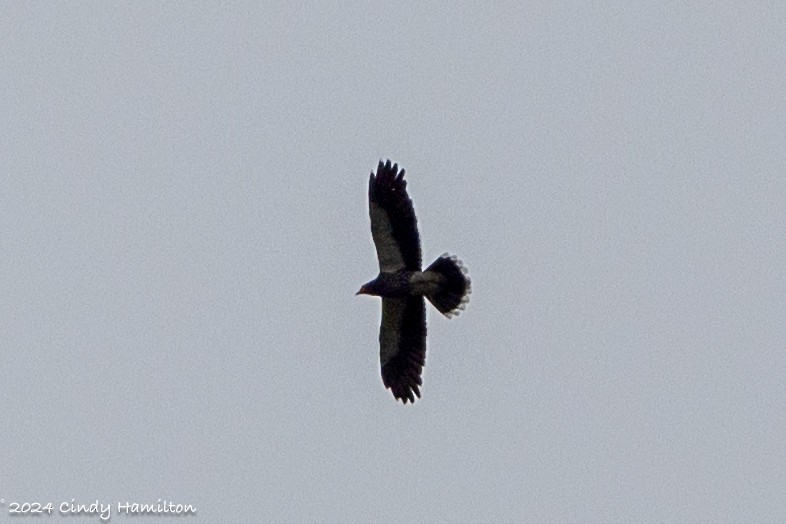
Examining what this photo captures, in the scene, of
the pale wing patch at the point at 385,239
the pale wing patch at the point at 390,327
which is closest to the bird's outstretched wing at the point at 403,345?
the pale wing patch at the point at 390,327

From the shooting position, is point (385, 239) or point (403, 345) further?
point (403, 345)

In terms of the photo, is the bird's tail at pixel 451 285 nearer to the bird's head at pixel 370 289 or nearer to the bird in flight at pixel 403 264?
the bird in flight at pixel 403 264

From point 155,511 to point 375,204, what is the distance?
5106 mm

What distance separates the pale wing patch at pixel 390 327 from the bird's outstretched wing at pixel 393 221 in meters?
0.54

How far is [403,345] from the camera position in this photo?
28844 millimetres

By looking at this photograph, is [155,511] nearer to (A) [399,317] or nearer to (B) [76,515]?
(B) [76,515]

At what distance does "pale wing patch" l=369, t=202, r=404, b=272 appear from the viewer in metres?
28.4

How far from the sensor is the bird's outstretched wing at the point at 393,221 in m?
28.3

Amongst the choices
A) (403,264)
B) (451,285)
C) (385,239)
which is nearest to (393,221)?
(385,239)

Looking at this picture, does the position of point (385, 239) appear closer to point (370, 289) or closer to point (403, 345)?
point (370, 289)

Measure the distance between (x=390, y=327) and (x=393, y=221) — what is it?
5.05ft

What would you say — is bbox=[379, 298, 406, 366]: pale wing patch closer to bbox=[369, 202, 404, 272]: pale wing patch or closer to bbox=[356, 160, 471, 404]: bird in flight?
bbox=[356, 160, 471, 404]: bird in flight

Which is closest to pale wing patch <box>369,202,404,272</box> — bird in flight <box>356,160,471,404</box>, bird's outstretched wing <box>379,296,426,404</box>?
bird in flight <box>356,160,471,404</box>

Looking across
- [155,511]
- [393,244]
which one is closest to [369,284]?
[393,244]
